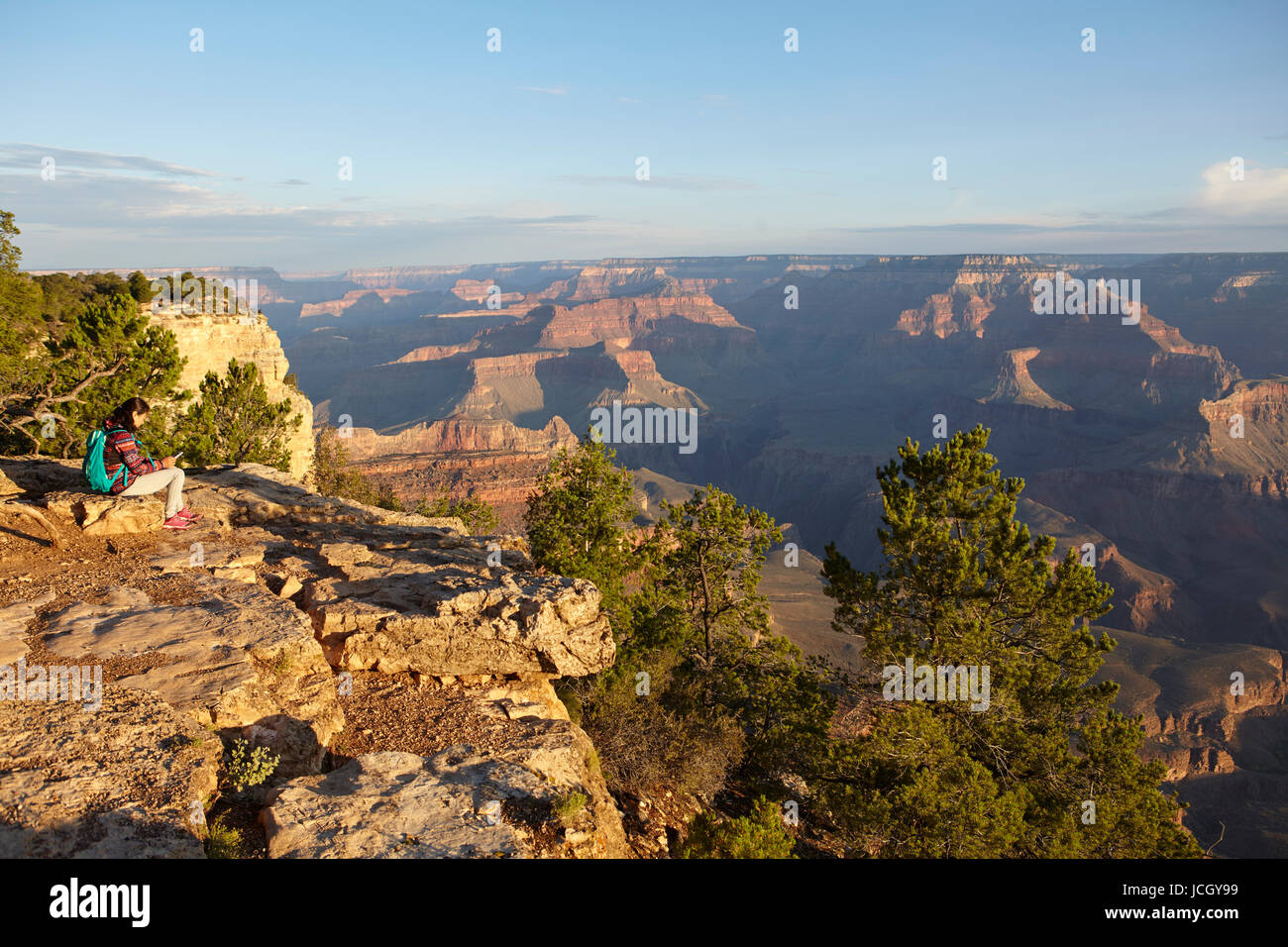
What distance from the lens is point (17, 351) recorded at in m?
21.6

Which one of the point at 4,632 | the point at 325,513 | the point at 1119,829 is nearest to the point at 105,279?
the point at 325,513

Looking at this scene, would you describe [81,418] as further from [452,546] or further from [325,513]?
[452,546]

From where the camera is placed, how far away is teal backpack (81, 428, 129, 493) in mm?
12508

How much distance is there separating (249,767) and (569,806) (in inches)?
130

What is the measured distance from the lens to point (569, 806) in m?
7.08

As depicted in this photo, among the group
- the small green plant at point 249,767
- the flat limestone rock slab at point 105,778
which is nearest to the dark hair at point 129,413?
the flat limestone rock slab at point 105,778

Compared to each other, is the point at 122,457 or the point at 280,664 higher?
the point at 122,457

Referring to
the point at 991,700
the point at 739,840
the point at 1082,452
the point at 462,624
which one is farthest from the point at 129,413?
the point at 1082,452

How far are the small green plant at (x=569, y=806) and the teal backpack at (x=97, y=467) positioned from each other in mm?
10704

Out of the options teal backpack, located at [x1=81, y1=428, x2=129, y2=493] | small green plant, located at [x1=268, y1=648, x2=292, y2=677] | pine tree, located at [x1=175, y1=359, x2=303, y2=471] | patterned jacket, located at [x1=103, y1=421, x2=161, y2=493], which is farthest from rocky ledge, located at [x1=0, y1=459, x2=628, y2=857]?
pine tree, located at [x1=175, y1=359, x2=303, y2=471]

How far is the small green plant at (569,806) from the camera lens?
23.2ft

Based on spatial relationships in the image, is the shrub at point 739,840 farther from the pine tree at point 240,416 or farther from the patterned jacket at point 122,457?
the pine tree at point 240,416

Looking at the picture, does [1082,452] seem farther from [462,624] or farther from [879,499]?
[462,624]
